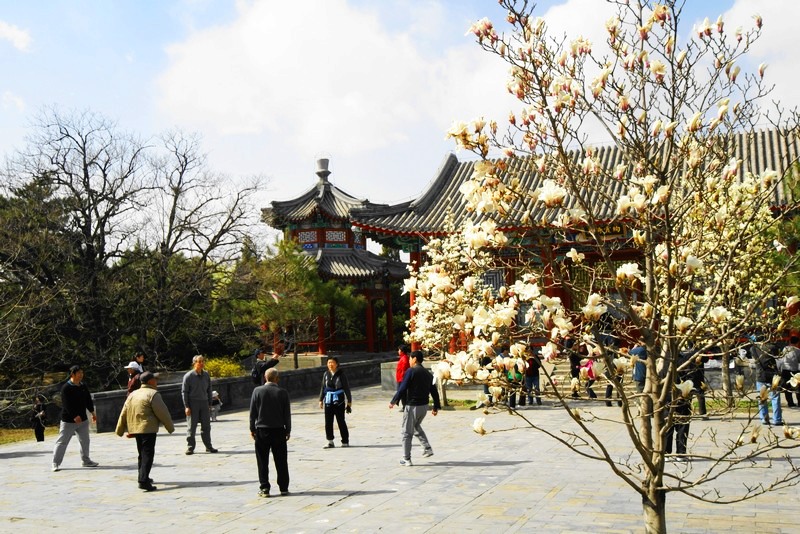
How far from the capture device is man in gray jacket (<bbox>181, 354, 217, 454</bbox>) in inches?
542

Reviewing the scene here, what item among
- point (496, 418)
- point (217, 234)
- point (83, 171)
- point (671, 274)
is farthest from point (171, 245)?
point (671, 274)

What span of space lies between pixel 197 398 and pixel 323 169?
106ft

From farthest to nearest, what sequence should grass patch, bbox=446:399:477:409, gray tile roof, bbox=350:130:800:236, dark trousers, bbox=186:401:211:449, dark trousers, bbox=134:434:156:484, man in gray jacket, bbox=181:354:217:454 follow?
1. gray tile roof, bbox=350:130:800:236
2. grass patch, bbox=446:399:477:409
3. dark trousers, bbox=186:401:211:449
4. man in gray jacket, bbox=181:354:217:454
5. dark trousers, bbox=134:434:156:484

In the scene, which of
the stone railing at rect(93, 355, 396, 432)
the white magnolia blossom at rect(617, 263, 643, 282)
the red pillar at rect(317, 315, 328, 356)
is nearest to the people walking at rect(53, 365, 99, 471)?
the stone railing at rect(93, 355, 396, 432)

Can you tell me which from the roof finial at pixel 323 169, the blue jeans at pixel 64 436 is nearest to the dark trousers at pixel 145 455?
the blue jeans at pixel 64 436

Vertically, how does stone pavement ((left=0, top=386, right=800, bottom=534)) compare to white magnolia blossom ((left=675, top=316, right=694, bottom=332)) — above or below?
below

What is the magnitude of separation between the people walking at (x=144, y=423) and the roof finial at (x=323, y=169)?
34.1 m

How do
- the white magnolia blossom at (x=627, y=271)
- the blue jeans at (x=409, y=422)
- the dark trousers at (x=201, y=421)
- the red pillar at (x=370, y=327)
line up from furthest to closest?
the red pillar at (x=370, y=327) < the dark trousers at (x=201, y=421) < the blue jeans at (x=409, y=422) < the white magnolia blossom at (x=627, y=271)

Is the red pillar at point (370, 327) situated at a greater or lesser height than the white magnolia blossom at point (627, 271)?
greater

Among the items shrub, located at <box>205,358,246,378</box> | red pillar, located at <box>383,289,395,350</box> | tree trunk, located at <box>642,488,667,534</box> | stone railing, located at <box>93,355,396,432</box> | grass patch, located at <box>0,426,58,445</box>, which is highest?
red pillar, located at <box>383,289,395,350</box>

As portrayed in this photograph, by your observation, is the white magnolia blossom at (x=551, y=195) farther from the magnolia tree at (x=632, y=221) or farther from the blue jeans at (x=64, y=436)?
the blue jeans at (x=64, y=436)

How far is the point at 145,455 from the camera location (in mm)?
10867

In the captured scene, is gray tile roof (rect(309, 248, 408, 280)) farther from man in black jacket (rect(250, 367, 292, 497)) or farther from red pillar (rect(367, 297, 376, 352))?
man in black jacket (rect(250, 367, 292, 497))

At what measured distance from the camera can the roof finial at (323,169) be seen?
4475 centimetres
